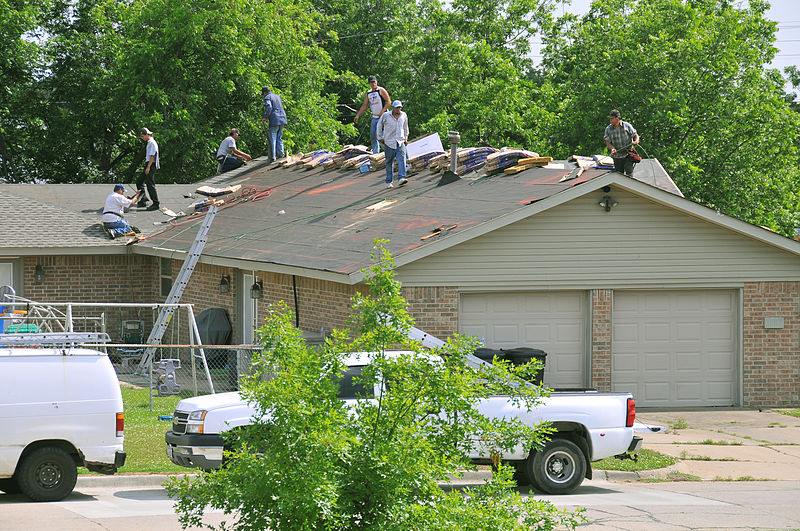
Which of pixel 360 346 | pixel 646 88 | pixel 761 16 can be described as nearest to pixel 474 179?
pixel 360 346

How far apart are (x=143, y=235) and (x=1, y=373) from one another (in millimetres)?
15378

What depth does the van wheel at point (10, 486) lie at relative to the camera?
12531mm

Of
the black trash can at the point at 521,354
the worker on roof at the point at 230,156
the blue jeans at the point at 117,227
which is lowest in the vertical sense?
the black trash can at the point at 521,354

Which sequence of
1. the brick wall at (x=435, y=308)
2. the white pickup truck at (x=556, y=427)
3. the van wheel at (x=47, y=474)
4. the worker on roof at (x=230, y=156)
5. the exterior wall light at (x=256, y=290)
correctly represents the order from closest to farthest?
the van wheel at (x=47, y=474) → the white pickup truck at (x=556, y=427) → the brick wall at (x=435, y=308) → the exterior wall light at (x=256, y=290) → the worker on roof at (x=230, y=156)

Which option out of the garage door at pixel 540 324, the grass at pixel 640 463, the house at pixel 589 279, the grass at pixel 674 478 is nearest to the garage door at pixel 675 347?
the house at pixel 589 279

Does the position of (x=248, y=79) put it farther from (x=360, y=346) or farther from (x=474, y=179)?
(x=360, y=346)

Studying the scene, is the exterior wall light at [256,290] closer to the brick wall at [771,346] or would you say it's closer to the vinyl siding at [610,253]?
the vinyl siding at [610,253]

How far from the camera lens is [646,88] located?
135 feet

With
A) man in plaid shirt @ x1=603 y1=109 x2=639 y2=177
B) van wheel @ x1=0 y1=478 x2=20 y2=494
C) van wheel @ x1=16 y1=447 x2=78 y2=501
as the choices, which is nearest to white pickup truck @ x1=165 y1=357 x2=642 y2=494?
van wheel @ x1=16 y1=447 x2=78 y2=501

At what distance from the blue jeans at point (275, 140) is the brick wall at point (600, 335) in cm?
1511

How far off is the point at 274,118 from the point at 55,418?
20.8m

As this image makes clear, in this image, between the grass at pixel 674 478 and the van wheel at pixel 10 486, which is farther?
the grass at pixel 674 478

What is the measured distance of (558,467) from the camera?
43.3 ft

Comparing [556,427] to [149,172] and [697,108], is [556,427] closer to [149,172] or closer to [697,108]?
[149,172]
